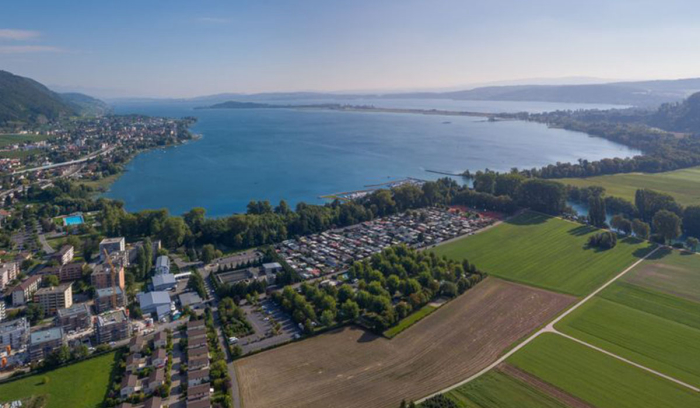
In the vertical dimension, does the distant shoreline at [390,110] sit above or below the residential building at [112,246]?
above

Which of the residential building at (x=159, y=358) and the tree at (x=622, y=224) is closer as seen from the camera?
the residential building at (x=159, y=358)

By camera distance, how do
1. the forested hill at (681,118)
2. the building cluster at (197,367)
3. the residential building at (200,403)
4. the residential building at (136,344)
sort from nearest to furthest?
the residential building at (200,403)
the building cluster at (197,367)
the residential building at (136,344)
the forested hill at (681,118)

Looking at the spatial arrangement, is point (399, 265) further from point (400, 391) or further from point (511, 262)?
point (400, 391)

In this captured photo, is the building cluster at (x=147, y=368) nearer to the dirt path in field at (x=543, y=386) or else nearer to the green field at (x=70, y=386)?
the green field at (x=70, y=386)

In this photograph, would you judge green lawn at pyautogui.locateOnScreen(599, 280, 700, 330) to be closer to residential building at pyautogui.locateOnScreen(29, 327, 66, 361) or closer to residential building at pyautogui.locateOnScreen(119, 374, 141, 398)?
residential building at pyautogui.locateOnScreen(119, 374, 141, 398)

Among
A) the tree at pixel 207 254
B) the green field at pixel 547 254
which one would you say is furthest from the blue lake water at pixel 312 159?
the green field at pixel 547 254

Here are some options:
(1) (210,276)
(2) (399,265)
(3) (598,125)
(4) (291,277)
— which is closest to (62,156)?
(1) (210,276)

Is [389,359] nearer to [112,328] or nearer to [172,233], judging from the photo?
[112,328]
